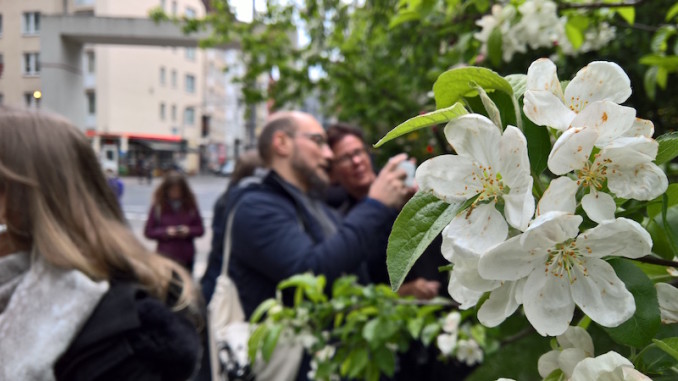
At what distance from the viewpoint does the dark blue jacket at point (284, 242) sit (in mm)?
2211

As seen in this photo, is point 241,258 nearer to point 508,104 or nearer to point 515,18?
point 515,18

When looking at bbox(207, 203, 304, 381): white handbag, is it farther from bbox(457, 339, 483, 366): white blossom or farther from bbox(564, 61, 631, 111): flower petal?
bbox(564, 61, 631, 111): flower petal

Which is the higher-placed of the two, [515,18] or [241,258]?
[515,18]

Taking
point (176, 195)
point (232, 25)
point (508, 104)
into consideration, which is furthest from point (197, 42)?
point (508, 104)

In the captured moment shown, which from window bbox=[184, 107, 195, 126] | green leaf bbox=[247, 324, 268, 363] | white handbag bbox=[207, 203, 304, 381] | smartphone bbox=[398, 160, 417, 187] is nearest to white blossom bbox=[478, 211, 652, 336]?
green leaf bbox=[247, 324, 268, 363]

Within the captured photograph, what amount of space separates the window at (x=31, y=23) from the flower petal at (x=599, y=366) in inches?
92.2

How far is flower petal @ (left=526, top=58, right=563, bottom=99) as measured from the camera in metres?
0.56

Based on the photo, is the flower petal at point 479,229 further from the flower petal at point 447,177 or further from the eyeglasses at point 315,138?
the eyeglasses at point 315,138

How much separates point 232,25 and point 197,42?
466 millimetres

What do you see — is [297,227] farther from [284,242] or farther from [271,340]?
[271,340]

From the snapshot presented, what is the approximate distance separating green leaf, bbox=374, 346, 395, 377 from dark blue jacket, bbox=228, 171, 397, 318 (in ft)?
1.52

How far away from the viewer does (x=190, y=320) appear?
1751mm

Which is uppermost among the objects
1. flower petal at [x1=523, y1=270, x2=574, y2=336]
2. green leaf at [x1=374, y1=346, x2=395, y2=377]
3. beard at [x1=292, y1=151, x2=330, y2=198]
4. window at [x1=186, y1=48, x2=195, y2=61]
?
window at [x1=186, y1=48, x2=195, y2=61]

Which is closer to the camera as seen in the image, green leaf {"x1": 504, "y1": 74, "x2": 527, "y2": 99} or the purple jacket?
green leaf {"x1": 504, "y1": 74, "x2": 527, "y2": 99}
